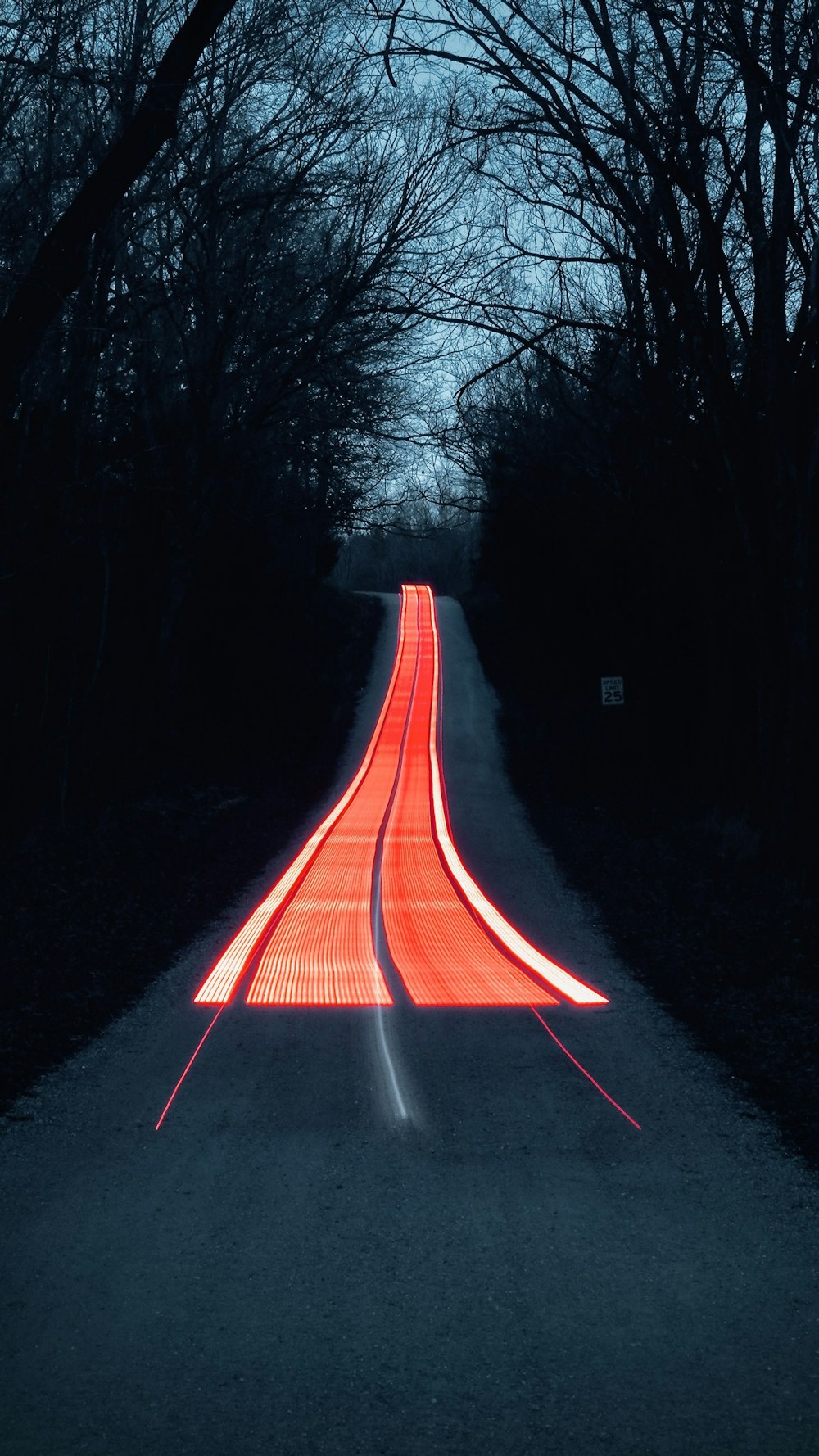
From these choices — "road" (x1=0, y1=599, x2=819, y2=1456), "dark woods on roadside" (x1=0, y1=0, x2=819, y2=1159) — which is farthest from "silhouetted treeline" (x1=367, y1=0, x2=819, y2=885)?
"road" (x1=0, y1=599, x2=819, y2=1456)

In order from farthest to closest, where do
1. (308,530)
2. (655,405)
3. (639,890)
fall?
(308,530) < (655,405) < (639,890)

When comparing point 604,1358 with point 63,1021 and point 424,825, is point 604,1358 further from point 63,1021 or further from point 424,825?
point 424,825

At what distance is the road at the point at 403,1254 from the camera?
416 cm

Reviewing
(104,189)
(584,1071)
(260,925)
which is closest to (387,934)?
(260,925)

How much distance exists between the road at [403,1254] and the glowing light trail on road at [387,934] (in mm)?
1619

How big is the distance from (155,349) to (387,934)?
15.5 metres

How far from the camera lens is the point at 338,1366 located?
4.47 m

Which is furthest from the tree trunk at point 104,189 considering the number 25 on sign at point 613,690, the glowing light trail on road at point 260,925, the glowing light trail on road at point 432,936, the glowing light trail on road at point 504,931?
the number 25 on sign at point 613,690

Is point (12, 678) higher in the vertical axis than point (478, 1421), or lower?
higher

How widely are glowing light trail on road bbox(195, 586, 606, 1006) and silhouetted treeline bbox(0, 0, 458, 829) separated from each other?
4.35 m

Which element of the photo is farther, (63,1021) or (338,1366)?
(63,1021)

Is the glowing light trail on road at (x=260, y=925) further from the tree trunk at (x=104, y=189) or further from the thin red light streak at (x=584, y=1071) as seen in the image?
the tree trunk at (x=104, y=189)

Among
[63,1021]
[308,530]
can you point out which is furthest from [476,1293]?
[308,530]

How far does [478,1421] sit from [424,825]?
2127cm
